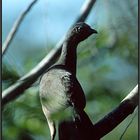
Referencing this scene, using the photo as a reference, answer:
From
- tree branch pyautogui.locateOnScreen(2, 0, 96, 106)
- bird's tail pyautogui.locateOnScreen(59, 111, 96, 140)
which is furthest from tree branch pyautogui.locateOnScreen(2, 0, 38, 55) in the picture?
bird's tail pyautogui.locateOnScreen(59, 111, 96, 140)

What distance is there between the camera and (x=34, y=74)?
0.59 m

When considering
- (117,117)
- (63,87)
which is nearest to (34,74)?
(63,87)

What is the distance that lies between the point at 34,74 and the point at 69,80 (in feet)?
0.51

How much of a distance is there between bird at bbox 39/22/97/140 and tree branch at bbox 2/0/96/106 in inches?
0.8

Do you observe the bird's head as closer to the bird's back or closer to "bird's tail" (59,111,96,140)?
the bird's back

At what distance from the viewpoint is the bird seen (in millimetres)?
628

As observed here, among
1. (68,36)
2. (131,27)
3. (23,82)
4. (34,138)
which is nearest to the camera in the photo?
(34,138)

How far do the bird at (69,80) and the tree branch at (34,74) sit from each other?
0.02 meters

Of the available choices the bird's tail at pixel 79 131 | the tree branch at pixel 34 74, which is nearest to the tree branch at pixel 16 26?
the tree branch at pixel 34 74

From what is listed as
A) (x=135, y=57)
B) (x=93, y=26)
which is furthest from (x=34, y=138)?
(x=93, y=26)

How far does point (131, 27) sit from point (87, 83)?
190mm

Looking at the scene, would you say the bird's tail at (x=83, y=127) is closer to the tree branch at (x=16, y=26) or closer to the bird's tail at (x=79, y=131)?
the bird's tail at (x=79, y=131)

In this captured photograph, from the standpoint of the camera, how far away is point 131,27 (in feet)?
2.12

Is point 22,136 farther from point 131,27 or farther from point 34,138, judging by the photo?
point 131,27
